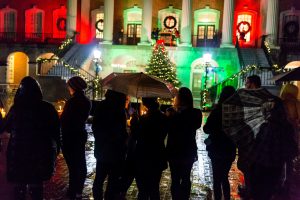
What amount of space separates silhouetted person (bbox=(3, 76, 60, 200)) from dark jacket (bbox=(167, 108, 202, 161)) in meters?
1.84

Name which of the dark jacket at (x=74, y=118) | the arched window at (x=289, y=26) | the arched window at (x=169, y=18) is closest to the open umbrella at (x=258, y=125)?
the dark jacket at (x=74, y=118)

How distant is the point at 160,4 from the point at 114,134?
3055 cm

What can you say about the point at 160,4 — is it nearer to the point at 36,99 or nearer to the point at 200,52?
the point at 200,52

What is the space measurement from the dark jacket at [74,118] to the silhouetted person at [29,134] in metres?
1.06

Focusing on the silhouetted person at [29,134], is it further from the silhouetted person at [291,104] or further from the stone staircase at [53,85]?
the stone staircase at [53,85]

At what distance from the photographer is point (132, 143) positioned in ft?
22.7

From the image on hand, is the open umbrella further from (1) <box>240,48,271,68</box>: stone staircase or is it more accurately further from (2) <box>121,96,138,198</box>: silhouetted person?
(1) <box>240,48,271,68</box>: stone staircase

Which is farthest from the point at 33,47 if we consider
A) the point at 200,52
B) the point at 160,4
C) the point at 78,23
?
the point at 200,52

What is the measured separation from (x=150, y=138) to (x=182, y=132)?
672 mm

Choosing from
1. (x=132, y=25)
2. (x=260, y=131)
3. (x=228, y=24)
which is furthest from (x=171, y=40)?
(x=260, y=131)

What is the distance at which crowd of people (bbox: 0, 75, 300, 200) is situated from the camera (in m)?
5.90

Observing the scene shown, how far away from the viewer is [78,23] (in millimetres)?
36094

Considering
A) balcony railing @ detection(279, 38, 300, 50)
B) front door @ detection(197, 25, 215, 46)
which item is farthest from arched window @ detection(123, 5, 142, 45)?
balcony railing @ detection(279, 38, 300, 50)

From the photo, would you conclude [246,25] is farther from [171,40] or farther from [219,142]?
[219,142]
